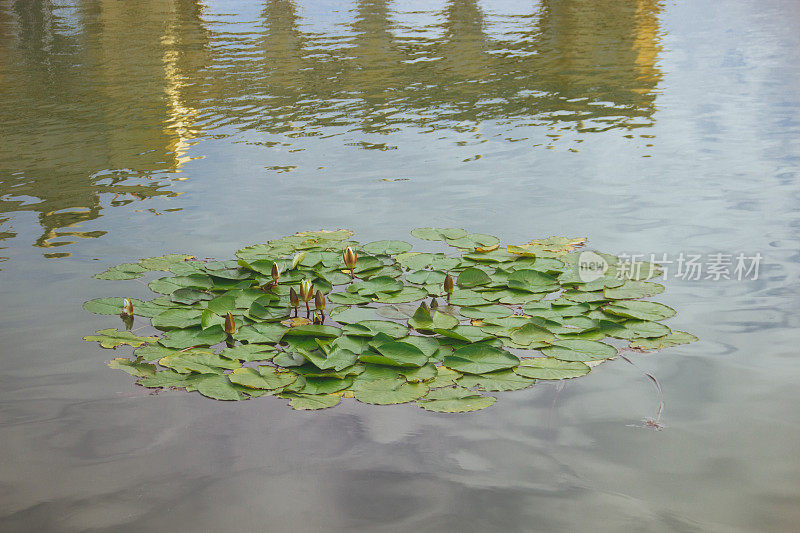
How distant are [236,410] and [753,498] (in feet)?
4.79

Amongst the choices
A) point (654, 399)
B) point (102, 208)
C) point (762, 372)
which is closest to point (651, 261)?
point (762, 372)

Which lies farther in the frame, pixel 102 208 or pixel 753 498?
pixel 102 208

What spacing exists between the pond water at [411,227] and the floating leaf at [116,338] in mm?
69

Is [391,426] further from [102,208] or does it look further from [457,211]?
[102,208]

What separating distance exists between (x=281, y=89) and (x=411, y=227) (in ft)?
13.5

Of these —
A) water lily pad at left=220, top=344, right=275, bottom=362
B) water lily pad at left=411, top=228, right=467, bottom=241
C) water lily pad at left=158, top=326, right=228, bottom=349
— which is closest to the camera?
water lily pad at left=220, top=344, right=275, bottom=362

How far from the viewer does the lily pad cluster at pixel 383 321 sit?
2348 millimetres

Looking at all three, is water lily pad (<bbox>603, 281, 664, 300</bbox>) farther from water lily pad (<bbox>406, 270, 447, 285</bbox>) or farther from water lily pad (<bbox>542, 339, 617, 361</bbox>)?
water lily pad (<bbox>406, 270, 447, 285</bbox>)

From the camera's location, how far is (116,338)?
8.91ft

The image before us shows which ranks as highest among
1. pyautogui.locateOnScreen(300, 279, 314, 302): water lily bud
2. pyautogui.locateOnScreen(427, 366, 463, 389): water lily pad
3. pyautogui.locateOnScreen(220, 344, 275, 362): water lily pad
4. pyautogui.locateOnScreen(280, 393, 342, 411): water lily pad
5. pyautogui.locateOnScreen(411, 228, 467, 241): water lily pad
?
pyautogui.locateOnScreen(300, 279, 314, 302): water lily bud

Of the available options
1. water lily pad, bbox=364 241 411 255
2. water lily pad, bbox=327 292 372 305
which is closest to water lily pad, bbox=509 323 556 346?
water lily pad, bbox=327 292 372 305

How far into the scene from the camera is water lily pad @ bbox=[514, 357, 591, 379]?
2346mm

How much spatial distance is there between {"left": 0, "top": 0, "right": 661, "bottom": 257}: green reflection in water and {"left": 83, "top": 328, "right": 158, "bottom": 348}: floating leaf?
3.56ft

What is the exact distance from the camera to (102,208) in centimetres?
426
